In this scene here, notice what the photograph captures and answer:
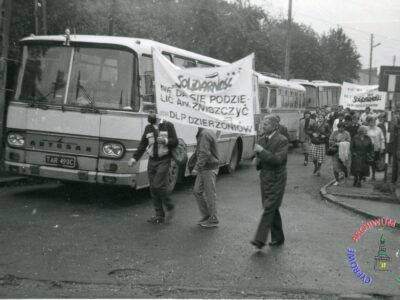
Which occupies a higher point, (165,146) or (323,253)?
(165,146)

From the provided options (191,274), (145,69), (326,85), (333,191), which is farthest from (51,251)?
(326,85)

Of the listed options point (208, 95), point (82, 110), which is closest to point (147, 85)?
point (82, 110)

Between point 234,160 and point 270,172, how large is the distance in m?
8.52

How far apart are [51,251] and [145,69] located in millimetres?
4130

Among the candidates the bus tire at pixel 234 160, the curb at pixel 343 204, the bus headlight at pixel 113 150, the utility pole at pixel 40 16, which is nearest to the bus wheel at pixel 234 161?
the bus tire at pixel 234 160

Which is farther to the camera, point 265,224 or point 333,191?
point 333,191

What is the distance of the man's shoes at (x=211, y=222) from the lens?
870cm

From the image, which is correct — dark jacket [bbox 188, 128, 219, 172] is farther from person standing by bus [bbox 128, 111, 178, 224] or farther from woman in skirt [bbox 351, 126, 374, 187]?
woman in skirt [bbox 351, 126, 374, 187]

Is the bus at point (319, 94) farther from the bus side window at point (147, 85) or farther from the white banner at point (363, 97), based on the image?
the bus side window at point (147, 85)

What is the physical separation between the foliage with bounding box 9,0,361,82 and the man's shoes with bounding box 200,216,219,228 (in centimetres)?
818

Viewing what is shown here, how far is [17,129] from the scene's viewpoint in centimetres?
1008

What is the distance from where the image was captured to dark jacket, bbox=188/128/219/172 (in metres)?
8.73

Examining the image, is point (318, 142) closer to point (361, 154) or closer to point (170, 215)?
point (361, 154)

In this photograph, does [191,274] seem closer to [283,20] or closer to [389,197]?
[389,197]
